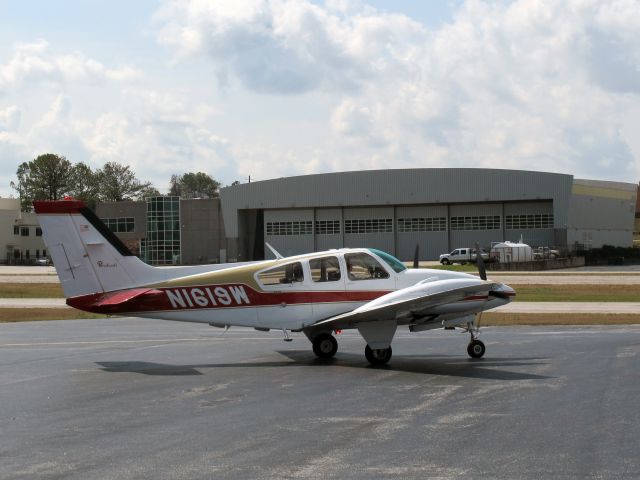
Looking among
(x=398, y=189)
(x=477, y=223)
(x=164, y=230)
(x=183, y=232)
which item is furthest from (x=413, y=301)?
(x=164, y=230)

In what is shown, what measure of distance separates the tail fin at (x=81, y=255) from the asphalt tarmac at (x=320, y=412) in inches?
69.2

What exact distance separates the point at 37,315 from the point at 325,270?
21.8 meters

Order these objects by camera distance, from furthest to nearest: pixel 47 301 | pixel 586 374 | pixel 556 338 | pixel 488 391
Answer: pixel 47 301
pixel 556 338
pixel 586 374
pixel 488 391

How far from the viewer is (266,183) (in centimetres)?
10106

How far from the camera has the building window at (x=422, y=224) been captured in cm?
9812

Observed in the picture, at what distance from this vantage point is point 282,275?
18.7 m

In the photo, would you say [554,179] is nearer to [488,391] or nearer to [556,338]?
[556,338]

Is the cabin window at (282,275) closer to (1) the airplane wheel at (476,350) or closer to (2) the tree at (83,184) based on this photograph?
(1) the airplane wheel at (476,350)

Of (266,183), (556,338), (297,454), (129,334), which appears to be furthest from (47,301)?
(266,183)

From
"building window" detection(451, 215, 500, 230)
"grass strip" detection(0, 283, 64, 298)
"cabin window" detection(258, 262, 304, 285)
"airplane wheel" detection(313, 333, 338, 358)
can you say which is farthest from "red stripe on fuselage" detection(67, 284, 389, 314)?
"building window" detection(451, 215, 500, 230)

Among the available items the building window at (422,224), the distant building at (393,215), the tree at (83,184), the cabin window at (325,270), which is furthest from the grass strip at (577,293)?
the tree at (83,184)

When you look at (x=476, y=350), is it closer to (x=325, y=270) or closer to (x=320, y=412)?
(x=325, y=270)

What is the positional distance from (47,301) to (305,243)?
5763cm

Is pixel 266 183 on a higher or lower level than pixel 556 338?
higher
